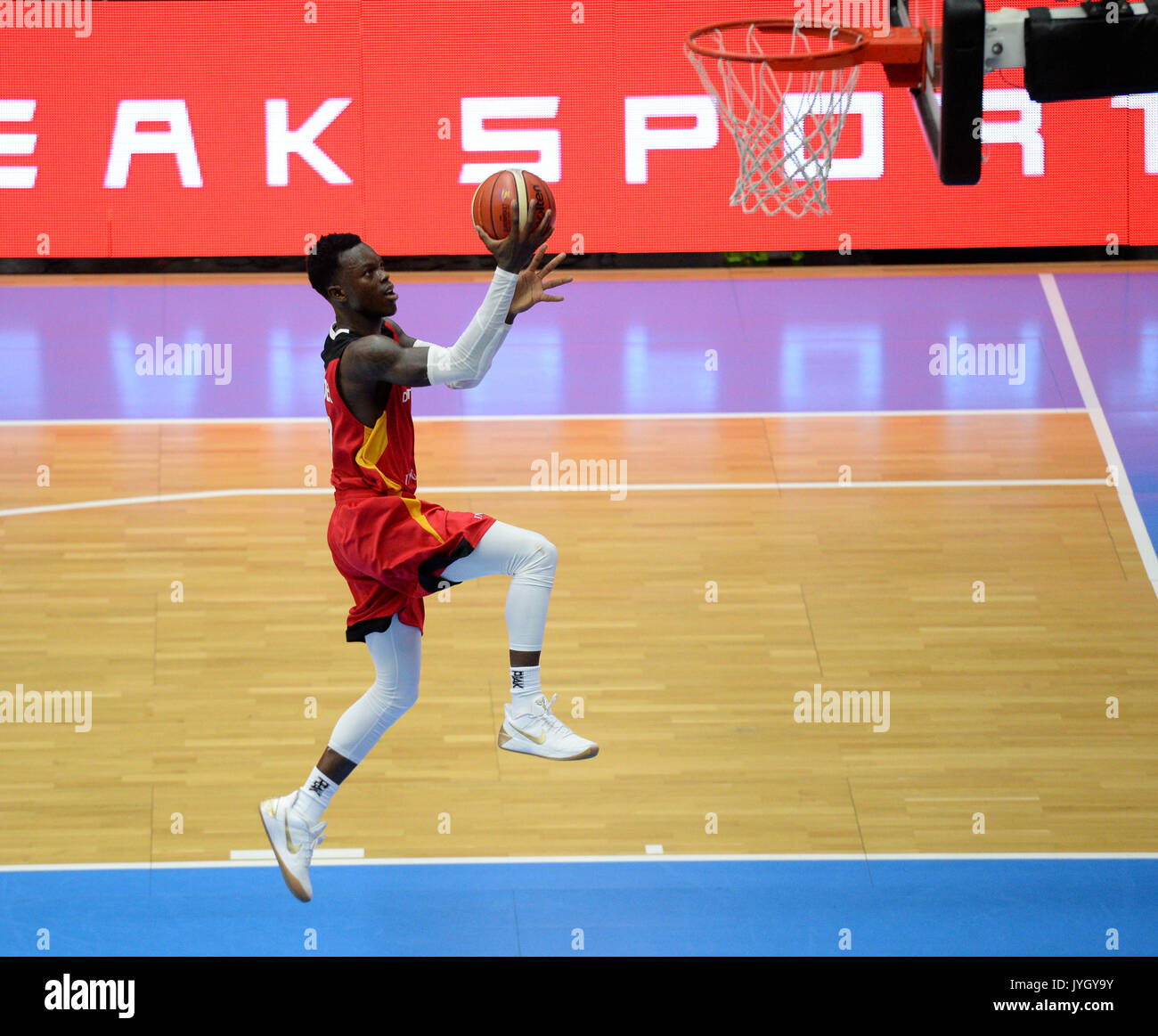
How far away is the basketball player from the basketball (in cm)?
3

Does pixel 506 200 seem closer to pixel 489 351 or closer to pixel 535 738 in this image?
pixel 489 351

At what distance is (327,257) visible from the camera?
566cm

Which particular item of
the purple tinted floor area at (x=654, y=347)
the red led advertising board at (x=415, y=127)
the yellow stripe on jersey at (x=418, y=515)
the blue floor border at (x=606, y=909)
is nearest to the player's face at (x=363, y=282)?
the yellow stripe on jersey at (x=418, y=515)

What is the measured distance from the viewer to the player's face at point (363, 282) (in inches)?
222

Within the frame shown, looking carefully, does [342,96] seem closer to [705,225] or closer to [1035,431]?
[705,225]

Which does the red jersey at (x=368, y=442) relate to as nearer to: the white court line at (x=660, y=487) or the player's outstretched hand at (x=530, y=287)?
the player's outstretched hand at (x=530, y=287)

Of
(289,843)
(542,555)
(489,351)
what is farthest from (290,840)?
(489,351)

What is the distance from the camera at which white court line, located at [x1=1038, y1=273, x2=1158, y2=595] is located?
1054 centimetres

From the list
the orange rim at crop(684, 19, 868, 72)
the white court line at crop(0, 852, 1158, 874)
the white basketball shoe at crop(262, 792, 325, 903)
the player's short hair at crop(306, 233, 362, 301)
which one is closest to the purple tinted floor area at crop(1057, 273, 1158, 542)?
the white court line at crop(0, 852, 1158, 874)

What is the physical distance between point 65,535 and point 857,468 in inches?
216

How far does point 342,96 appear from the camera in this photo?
1471 centimetres

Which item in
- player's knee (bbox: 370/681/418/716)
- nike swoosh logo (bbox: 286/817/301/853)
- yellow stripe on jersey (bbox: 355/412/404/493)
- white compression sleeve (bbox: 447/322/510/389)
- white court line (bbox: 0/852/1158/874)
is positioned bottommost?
white court line (bbox: 0/852/1158/874)

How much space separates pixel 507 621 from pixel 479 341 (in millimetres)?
1225

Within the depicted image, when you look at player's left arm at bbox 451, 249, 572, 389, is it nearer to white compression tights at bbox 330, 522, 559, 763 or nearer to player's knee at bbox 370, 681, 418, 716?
white compression tights at bbox 330, 522, 559, 763
